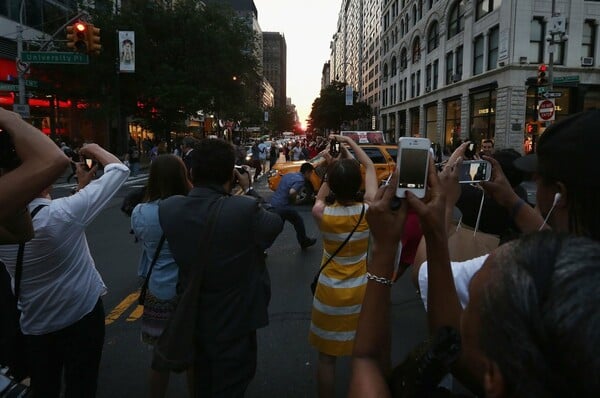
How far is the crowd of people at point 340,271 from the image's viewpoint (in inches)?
31.2

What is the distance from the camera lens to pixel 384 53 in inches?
2461

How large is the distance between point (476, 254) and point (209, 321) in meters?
1.58

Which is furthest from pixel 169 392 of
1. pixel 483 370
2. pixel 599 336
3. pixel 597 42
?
pixel 597 42

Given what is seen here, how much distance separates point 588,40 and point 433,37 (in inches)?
615

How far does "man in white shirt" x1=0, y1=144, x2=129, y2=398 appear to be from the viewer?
232 centimetres

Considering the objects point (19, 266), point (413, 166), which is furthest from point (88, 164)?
point (413, 166)

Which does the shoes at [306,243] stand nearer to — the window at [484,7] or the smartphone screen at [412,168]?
the smartphone screen at [412,168]

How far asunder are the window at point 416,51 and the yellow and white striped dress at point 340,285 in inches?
1750

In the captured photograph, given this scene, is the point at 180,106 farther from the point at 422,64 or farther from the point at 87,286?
the point at 87,286

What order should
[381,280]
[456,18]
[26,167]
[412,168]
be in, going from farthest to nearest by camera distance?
[456,18] < [26,167] < [412,168] < [381,280]

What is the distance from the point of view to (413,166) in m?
1.38

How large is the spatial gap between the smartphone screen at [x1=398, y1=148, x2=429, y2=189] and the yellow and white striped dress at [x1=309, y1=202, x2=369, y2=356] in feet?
5.03

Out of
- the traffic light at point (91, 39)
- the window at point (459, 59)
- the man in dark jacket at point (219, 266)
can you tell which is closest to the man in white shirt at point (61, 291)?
the man in dark jacket at point (219, 266)

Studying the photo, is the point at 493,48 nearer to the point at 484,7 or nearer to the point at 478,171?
the point at 484,7
